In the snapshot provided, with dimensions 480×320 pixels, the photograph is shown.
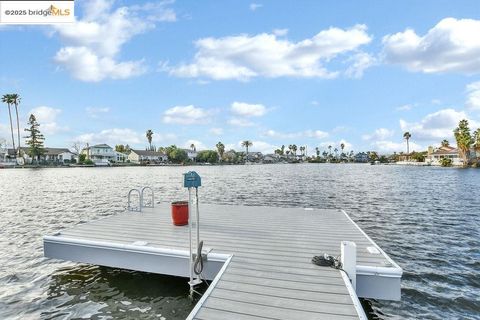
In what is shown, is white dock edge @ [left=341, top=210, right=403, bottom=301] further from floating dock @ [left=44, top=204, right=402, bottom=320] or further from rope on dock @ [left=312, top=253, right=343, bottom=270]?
rope on dock @ [left=312, top=253, right=343, bottom=270]

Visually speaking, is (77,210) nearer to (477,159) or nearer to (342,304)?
(342,304)

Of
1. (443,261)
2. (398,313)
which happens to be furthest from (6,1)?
(443,261)

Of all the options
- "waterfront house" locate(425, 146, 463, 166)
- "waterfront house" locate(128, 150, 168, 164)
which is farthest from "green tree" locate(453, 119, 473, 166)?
"waterfront house" locate(128, 150, 168, 164)

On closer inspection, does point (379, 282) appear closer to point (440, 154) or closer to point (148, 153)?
point (440, 154)

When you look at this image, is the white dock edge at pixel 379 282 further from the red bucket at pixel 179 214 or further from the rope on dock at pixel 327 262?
the red bucket at pixel 179 214

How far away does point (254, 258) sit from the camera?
6156 mm

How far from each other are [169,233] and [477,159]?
110m

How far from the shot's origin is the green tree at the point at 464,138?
8216 cm

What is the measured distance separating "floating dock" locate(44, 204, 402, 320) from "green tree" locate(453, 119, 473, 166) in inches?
3700

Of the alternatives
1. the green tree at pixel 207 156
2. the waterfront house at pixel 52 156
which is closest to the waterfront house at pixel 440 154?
the green tree at pixel 207 156
